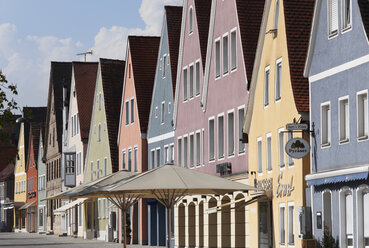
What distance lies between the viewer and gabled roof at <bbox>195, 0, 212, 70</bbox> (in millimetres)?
46188

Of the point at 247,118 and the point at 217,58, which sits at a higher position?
the point at 217,58

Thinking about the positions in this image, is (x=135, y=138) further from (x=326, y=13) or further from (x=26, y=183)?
(x=26, y=183)

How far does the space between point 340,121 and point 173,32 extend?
24.2m

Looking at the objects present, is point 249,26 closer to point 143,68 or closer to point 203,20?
point 203,20

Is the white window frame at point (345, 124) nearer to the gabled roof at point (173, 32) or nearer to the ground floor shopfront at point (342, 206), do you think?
the ground floor shopfront at point (342, 206)

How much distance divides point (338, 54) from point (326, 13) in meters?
1.60

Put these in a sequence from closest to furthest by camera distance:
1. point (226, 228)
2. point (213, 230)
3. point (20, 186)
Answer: point (226, 228) < point (213, 230) < point (20, 186)

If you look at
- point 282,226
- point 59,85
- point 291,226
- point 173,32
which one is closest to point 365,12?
point 291,226

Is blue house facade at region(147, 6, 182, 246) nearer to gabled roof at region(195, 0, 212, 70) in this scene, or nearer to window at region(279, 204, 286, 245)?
gabled roof at region(195, 0, 212, 70)

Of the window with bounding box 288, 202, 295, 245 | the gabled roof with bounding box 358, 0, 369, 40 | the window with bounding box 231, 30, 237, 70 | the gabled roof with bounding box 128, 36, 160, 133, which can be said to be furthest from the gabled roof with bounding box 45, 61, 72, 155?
the gabled roof with bounding box 358, 0, 369, 40

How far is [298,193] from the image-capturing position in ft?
108

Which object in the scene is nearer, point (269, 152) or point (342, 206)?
point (342, 206)

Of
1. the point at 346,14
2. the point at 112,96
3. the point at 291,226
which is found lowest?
the point at 291,226

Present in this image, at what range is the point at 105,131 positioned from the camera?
67.5 m
